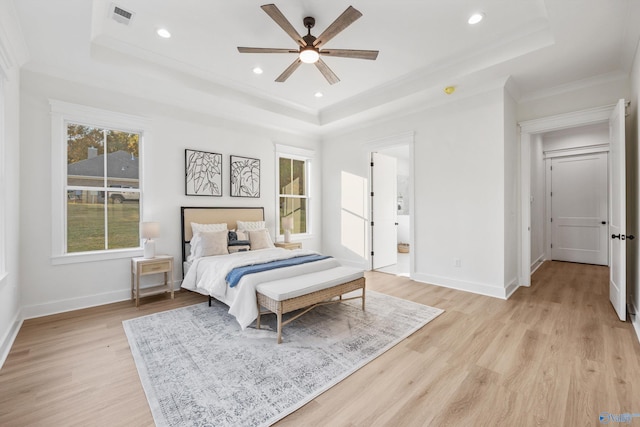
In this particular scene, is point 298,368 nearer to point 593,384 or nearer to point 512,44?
point 593,384

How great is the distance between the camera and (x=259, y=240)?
4.53 meters

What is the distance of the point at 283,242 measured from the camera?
5.46 meters

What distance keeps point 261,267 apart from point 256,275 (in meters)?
0.25

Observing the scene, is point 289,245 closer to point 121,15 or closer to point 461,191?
point 461,191

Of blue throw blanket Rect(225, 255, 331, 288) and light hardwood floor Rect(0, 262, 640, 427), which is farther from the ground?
blue throw blanket Rect(225, 255, 331, 288)

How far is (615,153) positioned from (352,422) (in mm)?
4127

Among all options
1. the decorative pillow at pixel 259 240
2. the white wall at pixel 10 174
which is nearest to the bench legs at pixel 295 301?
the decorative pillow at pixel 259 240

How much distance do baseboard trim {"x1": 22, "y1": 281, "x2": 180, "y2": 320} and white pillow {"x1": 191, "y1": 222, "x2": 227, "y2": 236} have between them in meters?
1.13

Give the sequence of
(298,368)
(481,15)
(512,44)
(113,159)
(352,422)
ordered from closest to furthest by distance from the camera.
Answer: (352,422)
(298,368)
(481,15)
(512,44)
(113,159)

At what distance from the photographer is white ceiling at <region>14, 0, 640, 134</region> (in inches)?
101

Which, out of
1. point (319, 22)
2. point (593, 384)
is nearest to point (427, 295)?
point (593, 384)

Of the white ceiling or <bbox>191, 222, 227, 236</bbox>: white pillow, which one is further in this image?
<bbox>191, 222, 227, 236</bbox>: white pillow

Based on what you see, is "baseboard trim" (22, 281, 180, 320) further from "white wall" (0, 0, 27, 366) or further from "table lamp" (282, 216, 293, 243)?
"table lamp" (282, 216, 293, 243)

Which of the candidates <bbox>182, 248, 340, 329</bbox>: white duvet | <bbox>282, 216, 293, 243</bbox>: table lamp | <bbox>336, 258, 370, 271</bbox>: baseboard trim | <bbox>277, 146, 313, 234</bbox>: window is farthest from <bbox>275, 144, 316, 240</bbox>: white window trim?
<bbox>182, 248, 340, 329</bbox>: white duvet
